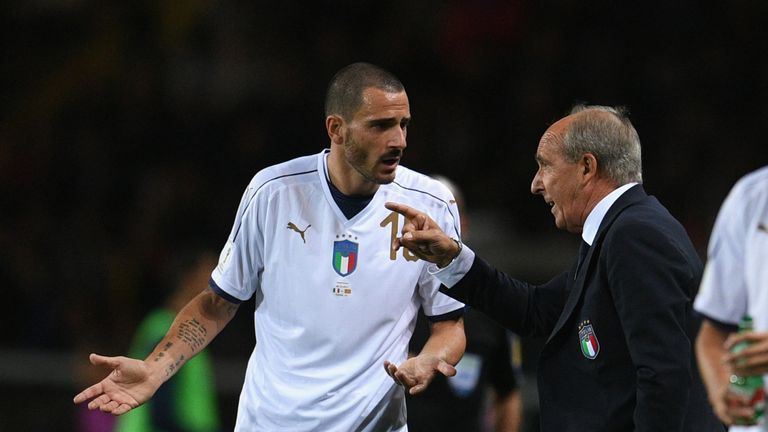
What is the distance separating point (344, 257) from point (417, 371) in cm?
60

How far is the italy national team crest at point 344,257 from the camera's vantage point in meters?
4.38

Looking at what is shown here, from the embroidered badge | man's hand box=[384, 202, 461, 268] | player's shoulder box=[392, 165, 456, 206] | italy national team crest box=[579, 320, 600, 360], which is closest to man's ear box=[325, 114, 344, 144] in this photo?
player's shoulder box=[392, 165, 456, 206]

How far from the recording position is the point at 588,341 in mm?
3766

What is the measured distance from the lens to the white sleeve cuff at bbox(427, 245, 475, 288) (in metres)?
4.23

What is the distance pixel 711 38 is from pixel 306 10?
339 cm

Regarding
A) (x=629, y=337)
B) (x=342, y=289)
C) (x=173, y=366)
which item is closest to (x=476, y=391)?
(x=342, y=289)

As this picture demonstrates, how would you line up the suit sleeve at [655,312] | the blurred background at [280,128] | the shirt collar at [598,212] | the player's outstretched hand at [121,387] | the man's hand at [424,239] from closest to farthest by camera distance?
the suit sleeve at [655,312]
the shirt collar at [598,212]
the man's hand at [424,239]
the player's outstretched hand at [121,387]
the blurred background at [280,128]

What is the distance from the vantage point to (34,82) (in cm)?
1118

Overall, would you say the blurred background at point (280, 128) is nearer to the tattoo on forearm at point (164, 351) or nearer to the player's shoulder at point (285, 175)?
the tattoo on forearm at point (164, 351)

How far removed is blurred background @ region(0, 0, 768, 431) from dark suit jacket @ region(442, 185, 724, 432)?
4.38 metres

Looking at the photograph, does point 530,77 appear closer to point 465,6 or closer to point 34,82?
point 465,6

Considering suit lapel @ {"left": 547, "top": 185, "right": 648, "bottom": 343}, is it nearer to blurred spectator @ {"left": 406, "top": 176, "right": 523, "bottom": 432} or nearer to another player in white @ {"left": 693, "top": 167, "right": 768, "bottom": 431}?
another player in white @ {"left": 693, "top": 167, "right": 768, "bottom": 431}

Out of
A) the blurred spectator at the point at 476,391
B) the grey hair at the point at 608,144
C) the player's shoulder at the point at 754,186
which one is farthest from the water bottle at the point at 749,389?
the blurred spectator at the point at 476,391

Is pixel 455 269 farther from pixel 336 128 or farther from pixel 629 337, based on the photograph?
pixel 629 337
